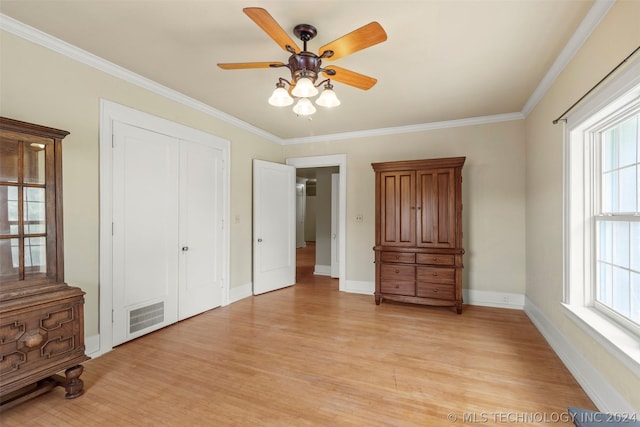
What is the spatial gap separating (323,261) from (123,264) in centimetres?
419

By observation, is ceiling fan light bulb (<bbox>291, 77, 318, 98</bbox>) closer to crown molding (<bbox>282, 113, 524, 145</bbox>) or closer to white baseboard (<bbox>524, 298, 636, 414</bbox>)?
white baseboard (<bbox>524, 298, 636, 414</bbox>)

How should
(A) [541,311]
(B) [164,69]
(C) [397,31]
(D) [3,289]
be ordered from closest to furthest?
(D) [3,289], (C) [397,31], (B) [164,69], (A) [541,311]

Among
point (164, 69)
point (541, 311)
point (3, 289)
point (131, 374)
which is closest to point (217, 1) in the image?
point (164, 69)

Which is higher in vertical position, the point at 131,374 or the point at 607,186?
the point at 607,186

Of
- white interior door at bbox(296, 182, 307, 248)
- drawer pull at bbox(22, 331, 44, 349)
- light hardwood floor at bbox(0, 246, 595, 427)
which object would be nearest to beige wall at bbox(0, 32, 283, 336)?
drawer pull at bbox(22, 331, 44, 349)

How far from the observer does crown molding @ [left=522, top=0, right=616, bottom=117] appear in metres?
1.91

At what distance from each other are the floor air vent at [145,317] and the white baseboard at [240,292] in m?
1.10

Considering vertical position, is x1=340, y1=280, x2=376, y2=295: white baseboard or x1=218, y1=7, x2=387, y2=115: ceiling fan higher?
x1=218, y1=7, x2=387, y2=115: ceiling fan

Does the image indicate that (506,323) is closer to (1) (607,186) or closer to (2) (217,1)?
(1) (607,186)

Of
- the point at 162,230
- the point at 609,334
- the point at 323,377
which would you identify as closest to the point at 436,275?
the point at 609,334

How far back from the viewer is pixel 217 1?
1931 mm

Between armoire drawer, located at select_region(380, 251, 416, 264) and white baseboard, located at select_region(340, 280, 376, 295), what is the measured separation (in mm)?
800

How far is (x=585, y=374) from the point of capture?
2164 millimetres

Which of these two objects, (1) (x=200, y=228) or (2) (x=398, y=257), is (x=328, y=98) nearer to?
(1) (x=200, y=228)
